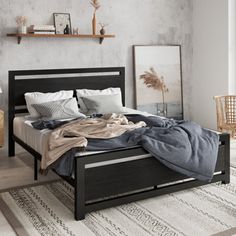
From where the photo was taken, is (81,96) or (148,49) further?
(148,49)

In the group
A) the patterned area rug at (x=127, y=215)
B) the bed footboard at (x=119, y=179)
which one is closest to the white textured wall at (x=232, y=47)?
the patterned area rug at (x=127, y=215)

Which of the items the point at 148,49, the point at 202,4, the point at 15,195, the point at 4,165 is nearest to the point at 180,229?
the point at 15,195

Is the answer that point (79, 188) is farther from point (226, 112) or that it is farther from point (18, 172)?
point (226, 112)

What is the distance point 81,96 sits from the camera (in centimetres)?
509

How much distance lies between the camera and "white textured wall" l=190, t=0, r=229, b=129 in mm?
5957

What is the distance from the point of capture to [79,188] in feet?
10.0

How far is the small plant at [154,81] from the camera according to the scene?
6074 mm

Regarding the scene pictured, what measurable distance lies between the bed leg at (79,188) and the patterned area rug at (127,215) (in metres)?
0.07

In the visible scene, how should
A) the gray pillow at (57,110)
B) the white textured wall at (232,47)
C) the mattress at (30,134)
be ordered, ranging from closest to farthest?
the mattress at (30,134) → the gray pillow at (57,110) → the white textured wall at (232,47)

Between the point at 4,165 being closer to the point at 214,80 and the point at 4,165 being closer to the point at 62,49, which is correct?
the point at 62,49

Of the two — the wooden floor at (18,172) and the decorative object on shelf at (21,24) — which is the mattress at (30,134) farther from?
the decorative object on shelf at (21,24)

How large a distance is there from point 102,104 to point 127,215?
2.00 m

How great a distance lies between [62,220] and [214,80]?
3.88 m

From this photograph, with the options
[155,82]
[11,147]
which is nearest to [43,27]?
[11,147]
